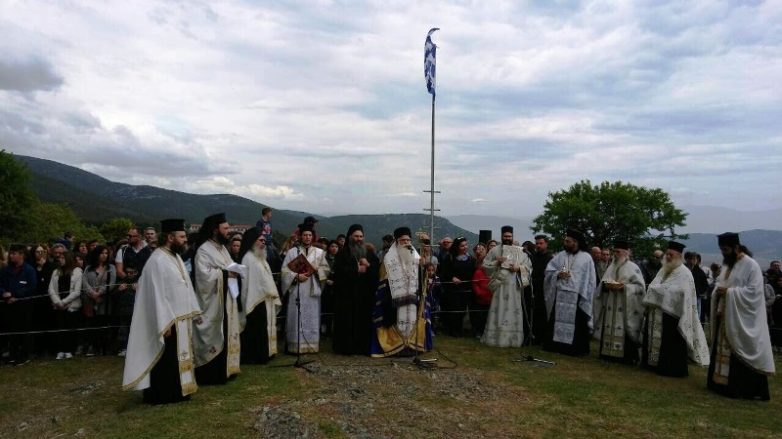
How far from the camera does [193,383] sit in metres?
6.97

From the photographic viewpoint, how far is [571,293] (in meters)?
10.6

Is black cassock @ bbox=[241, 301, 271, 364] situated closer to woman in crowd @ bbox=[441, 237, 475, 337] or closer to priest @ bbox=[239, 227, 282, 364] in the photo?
priest @ bbox=[239, 227, 282, 364]

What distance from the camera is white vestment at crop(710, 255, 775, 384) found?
801 cm

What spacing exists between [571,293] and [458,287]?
259 centimetres

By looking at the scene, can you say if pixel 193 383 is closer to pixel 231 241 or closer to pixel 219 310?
pixel 219 310

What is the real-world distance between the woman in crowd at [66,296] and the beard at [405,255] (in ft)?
17.8

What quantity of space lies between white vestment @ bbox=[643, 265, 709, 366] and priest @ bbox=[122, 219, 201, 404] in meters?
7.06

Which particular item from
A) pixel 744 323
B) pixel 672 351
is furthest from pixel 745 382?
pixel 672 351

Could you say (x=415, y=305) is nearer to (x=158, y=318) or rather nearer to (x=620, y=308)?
(x=620, y=308)

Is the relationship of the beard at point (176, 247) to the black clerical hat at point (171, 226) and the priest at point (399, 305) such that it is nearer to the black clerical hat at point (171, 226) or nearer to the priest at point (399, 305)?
the black clerical hat at point (171, 226)

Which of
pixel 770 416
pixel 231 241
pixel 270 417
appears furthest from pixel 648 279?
pixel 270 417

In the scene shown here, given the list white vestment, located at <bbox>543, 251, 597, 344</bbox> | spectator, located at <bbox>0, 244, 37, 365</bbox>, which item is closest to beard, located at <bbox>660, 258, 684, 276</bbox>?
white vestment, located at <bbox>543, 251, 597, 344</bbox>

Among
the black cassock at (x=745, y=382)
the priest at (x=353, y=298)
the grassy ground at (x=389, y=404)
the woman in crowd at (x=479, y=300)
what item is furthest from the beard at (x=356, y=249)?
the black cassock at (x=745, y=382)

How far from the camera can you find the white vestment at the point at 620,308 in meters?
9.98
